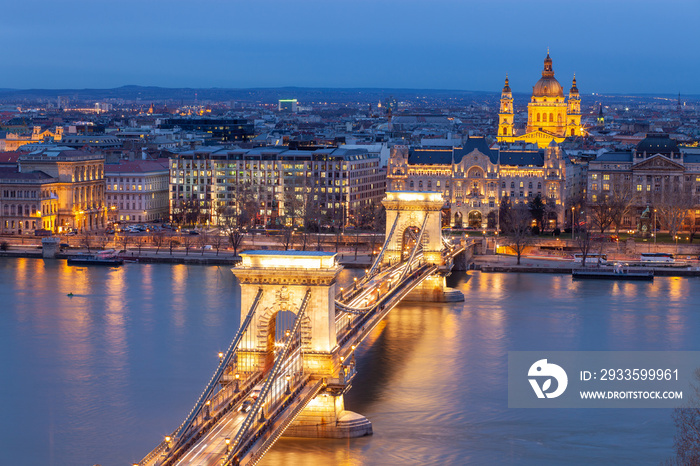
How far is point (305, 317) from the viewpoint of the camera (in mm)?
14172

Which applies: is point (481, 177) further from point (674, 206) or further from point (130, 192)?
point (130, 192)

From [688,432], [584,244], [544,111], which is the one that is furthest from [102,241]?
[544,111]

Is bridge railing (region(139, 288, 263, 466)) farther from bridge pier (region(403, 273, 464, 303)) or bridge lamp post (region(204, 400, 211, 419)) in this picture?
bridge pier (region(403, 273, 464, 303))

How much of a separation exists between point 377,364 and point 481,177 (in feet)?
72.2

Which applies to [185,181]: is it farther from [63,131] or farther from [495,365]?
[63,131]

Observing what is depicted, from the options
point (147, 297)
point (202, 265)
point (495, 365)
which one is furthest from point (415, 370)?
point (202, 265)

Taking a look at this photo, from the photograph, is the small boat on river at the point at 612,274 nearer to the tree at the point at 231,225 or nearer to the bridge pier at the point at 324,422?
the tree at the point at 231,225

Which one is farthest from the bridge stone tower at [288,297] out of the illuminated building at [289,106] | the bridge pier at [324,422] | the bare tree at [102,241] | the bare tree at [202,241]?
the illuminated building at [289,106]

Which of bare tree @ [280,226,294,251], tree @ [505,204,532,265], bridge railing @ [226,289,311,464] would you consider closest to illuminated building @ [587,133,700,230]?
tree @ [505,204,532,265]

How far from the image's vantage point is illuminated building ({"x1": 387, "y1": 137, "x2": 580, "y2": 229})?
39750mm

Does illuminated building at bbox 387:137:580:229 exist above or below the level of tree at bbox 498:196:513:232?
above

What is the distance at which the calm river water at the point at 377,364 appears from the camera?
1443 cm
